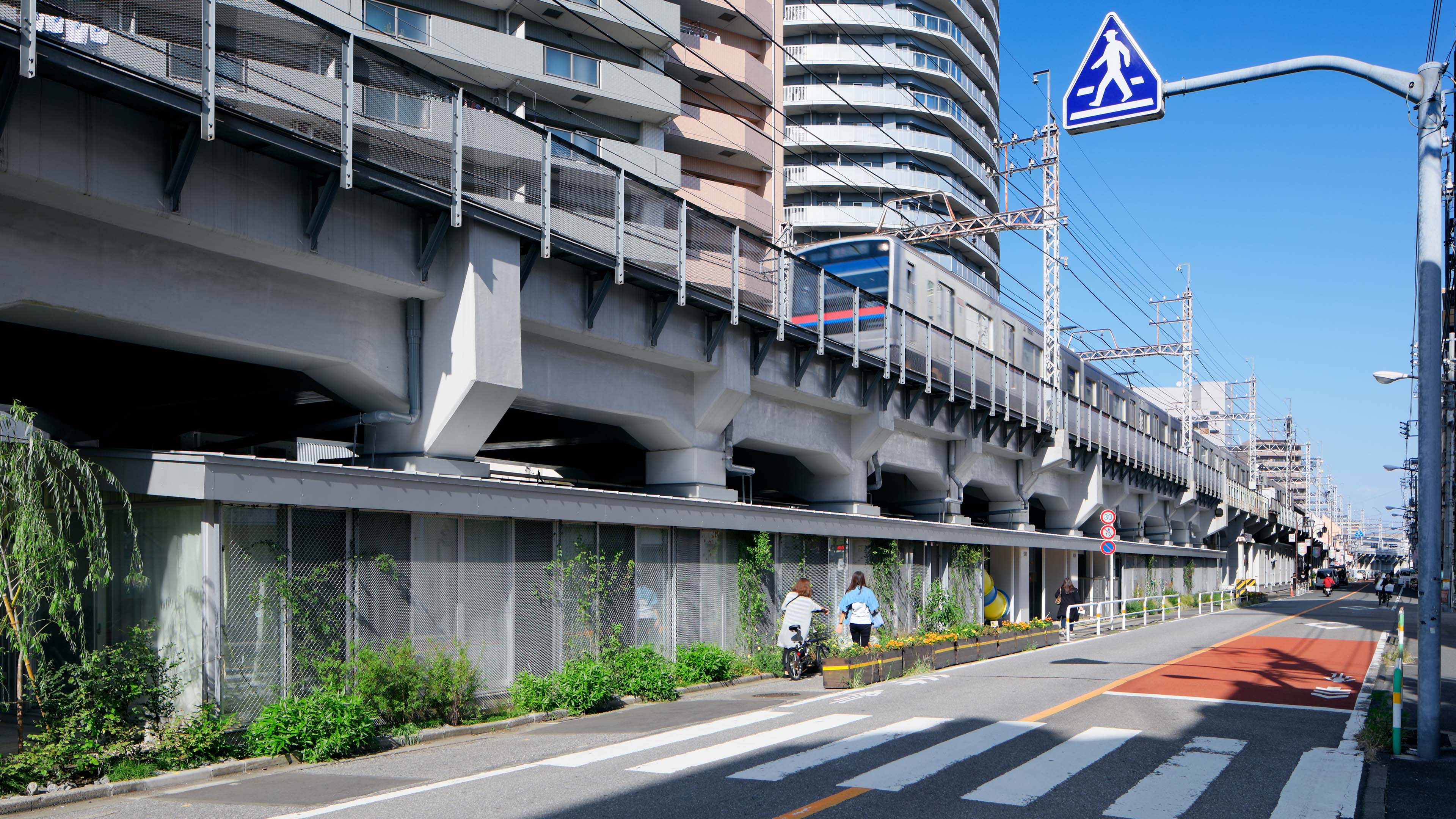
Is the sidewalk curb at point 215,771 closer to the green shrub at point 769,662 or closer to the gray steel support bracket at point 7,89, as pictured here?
the gray steel support bracket at point 7,89

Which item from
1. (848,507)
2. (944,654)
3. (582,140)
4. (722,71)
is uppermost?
(722,71)

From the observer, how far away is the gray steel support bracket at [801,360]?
22.1m

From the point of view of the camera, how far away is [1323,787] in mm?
9711

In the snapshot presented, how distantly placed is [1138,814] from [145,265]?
414 inches

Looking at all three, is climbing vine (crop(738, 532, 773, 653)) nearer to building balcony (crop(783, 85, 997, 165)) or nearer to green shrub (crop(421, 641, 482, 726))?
green shrub (crop(421, 641, 482, 726))

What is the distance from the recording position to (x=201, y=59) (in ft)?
35.1

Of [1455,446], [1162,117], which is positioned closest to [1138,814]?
[1162,117]

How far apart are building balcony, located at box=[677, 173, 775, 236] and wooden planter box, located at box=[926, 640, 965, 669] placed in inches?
1300

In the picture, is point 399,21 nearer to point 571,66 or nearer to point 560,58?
point 560,58

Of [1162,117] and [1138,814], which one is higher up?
[1162,117]

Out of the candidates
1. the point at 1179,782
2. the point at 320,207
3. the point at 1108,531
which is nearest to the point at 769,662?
the point at 1179,782

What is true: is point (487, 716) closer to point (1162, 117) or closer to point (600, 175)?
point (600, 175)

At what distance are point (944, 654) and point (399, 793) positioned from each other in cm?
1381

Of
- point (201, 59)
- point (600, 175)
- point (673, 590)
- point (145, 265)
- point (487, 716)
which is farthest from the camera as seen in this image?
point (673, 590)
